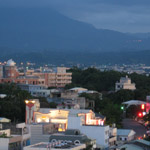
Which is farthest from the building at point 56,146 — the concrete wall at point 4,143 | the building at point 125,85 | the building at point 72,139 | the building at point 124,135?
the building at point 125,85

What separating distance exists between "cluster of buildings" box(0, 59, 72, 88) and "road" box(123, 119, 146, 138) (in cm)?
3888

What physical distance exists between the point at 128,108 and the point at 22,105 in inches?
528

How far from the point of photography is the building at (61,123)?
35375 mm

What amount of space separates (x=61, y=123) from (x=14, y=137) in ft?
25.9

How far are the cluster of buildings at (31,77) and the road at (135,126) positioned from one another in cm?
3888

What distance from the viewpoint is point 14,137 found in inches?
1248

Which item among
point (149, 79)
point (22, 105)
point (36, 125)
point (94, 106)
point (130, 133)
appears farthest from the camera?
point (149, 79)

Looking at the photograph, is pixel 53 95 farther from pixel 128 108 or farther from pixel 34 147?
pixel 34 147

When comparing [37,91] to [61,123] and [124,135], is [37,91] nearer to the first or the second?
[124,135]

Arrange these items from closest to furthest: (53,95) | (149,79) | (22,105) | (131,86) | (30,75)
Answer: (22,105) < (53,95) < (131,86) < (149,79) < (30,75)

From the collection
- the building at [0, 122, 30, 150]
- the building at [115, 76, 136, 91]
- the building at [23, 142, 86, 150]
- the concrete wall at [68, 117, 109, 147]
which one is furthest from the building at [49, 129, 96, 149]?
the building at [115, 76, 136, 91]

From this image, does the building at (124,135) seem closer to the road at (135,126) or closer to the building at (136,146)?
the road at (135,126)

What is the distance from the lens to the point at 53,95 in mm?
71438

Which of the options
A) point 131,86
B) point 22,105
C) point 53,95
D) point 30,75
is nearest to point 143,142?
point 22,105
